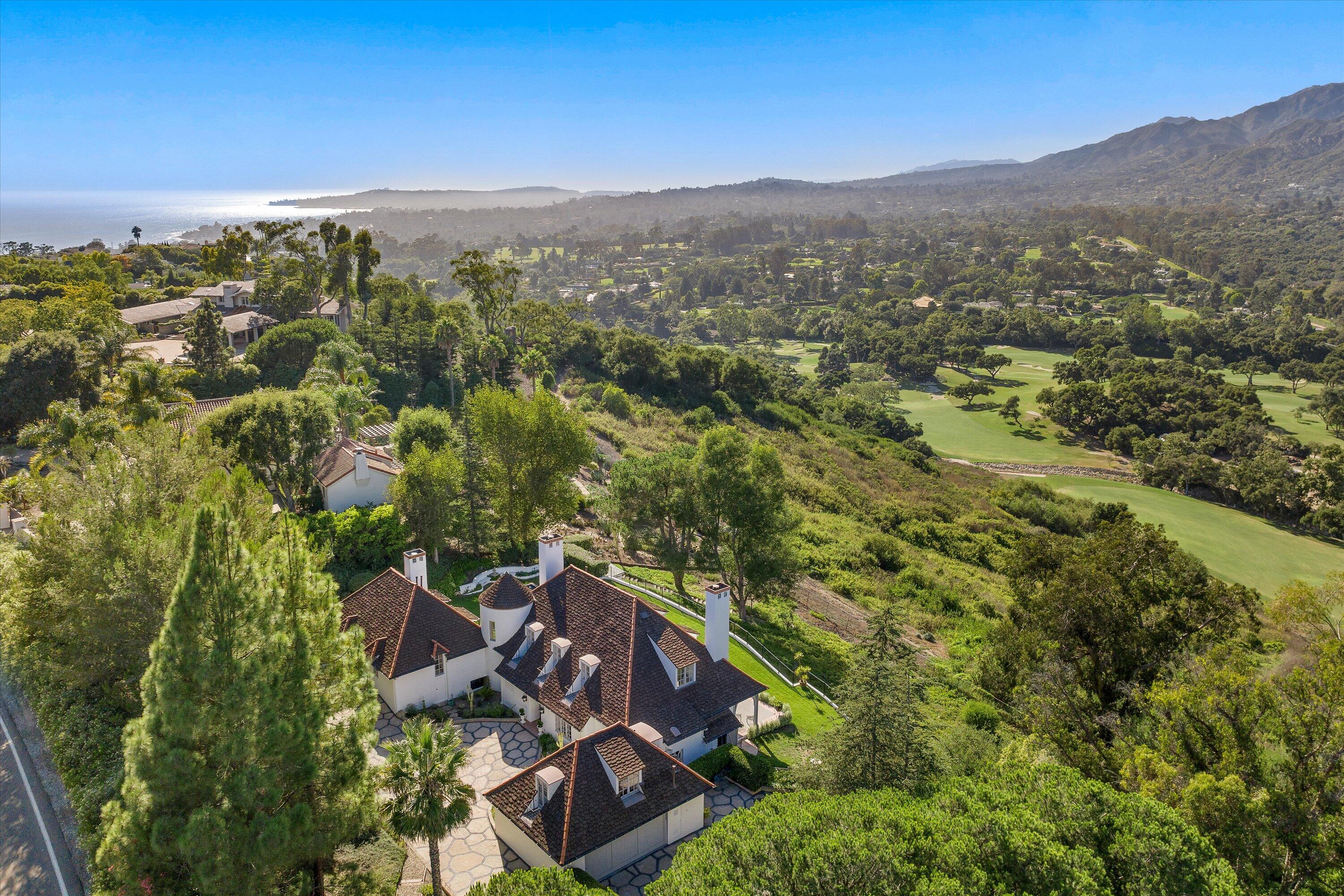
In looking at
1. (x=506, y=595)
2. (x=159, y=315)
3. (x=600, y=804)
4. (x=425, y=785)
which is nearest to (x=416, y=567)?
(x=506, y=595)

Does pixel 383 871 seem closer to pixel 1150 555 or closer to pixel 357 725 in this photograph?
pixel 357 725

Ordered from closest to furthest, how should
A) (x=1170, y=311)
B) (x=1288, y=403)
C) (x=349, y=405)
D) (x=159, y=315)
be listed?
(x=349, y=405) < (x=159, y=315) < (x=1288, y=403) < (x=1170, y=311)

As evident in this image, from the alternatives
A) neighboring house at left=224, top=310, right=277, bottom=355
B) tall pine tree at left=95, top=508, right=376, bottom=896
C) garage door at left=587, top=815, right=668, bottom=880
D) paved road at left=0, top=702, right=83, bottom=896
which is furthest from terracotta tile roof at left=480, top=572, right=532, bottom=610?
neighboring house at left=224, top=310, right=277, bottom=355

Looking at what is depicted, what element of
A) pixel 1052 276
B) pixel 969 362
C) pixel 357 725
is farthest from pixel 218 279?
pixel 1052 276

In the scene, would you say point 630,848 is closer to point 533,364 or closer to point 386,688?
point 386,688

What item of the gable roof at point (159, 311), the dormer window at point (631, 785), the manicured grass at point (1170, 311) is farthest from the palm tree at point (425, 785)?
the manicured grass at point (1170, 311)
